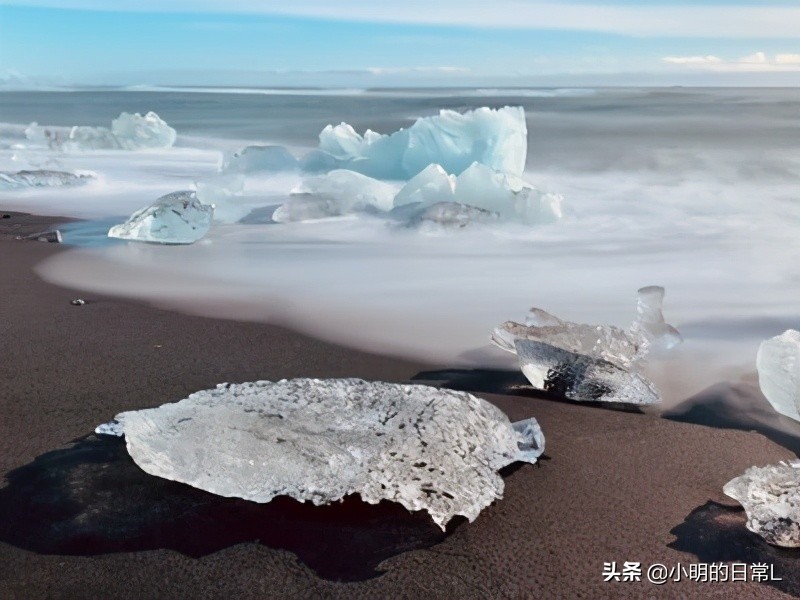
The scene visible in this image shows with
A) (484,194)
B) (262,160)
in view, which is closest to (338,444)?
(484,194)

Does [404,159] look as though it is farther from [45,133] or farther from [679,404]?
[45,133]

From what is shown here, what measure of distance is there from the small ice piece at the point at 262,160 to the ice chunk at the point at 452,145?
88cm

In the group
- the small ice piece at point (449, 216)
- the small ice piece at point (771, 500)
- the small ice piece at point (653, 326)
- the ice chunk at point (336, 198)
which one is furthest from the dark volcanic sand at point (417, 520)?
the ice chunk at point (336, 198)

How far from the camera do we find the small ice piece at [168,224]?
5.78 m

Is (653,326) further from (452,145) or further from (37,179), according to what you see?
(37,179)

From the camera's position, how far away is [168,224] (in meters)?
5.80

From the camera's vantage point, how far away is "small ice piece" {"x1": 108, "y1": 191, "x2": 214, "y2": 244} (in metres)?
5.78

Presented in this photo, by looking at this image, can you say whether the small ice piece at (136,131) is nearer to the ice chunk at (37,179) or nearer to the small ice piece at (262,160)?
the ice chunk at (37,179)

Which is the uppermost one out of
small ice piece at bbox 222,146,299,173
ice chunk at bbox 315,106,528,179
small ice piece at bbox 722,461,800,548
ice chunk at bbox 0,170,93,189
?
ice chunk at bbox 315,106,528,179

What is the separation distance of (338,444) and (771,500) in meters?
1.09

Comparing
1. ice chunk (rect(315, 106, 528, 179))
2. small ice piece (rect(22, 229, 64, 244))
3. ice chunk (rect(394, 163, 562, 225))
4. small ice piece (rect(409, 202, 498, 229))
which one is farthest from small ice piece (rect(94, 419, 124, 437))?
ice chunk (rect(315, 106, 528, 179))

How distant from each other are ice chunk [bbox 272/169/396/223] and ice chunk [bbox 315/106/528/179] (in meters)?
1.11

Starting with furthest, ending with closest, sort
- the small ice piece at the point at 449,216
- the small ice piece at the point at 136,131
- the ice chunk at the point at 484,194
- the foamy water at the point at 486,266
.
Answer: the small ice piece at the point at 136,131, the ice chunk at the point at 484,194, the small ice piece at the point at 449,216, the foamy water at the point at 486,266

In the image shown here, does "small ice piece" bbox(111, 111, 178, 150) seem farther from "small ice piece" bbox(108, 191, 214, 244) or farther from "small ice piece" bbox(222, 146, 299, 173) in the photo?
"small ice piece" bbox(108, 191, 214, 244)
